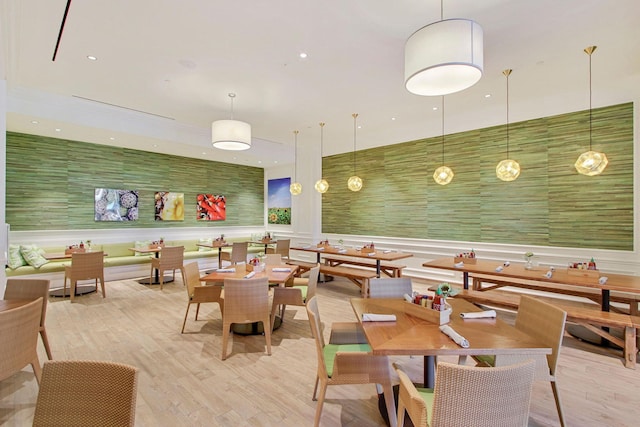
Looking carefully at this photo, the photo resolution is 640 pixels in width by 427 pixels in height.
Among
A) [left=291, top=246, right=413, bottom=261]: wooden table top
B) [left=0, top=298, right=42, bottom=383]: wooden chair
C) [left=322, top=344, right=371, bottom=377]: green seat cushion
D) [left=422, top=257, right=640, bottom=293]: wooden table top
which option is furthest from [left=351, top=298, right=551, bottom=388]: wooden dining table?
[left=291, top=246, right=413, bottom=261]: wooden table top

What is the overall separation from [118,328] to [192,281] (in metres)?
1.27

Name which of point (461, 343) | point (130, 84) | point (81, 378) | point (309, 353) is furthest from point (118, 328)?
point (461, 343)

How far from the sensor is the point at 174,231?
340 inches

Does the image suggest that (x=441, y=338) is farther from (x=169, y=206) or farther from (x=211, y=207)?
(x=211, y=207)

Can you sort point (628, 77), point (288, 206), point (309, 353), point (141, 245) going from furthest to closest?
point (288, 206)
point (141, 245)
point (628, 77)
point (309, 353)

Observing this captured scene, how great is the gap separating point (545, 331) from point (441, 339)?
97cm

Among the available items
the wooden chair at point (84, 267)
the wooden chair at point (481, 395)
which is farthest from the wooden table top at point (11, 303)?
the wooden chair at point (481, 395)

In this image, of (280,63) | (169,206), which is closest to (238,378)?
(280,63)

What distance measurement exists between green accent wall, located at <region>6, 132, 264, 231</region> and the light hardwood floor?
317cm

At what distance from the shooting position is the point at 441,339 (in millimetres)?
1918

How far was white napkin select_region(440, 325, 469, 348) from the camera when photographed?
5.95 feet

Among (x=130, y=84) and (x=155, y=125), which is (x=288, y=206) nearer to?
(x=155, y=125)

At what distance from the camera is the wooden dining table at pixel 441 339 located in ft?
5.80

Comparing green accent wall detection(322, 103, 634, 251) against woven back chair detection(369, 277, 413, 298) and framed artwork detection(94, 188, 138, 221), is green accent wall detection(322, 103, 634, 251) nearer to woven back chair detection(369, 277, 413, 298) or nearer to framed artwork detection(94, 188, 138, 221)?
woven back chair detection(369, 277, 413, 298)
